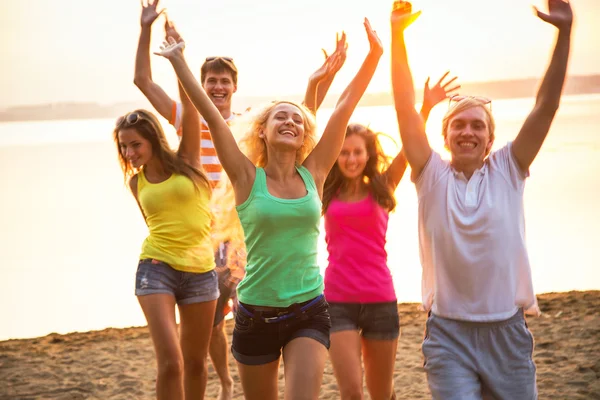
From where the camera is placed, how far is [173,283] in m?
4.88

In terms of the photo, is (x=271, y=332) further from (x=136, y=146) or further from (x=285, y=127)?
(x=136, y=146)

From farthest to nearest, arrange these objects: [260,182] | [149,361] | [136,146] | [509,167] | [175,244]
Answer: [149,361] → [136,146] → [175,244] → [260,182] → [509,167]

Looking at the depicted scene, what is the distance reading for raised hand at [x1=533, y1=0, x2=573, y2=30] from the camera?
3488 mm

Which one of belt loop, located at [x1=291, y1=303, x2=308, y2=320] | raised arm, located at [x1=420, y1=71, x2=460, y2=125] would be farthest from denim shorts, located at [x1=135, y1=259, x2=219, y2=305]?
raised arm, located at [x1=420, y1=71, x2=460, y2=125]

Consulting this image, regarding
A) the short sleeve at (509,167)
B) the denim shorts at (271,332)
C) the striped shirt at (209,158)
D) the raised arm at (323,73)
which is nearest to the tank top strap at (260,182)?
the denim shorts at (271,332)

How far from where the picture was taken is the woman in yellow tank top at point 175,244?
4.78 m

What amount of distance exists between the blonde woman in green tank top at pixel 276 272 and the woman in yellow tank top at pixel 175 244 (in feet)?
3.35

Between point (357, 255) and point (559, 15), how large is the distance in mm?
1838

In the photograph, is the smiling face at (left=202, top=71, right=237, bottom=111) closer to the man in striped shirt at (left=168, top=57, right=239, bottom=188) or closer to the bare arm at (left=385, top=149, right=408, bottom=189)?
the man in striped shirt at (left=168, top=57, right=239, bottom=188)

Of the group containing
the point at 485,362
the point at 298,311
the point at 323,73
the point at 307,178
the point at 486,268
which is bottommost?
the point at 485,362

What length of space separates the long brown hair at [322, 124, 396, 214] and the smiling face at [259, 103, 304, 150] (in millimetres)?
767

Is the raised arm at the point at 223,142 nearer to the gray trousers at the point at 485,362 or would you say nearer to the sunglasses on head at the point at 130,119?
the sunglasses on head at the point at 130,119

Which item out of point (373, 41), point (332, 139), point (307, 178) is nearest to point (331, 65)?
point (373, 41)

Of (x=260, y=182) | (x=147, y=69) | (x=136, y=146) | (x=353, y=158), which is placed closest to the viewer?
(x=260, y=182)
